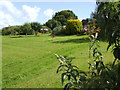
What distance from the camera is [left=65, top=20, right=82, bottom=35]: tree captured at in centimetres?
2881

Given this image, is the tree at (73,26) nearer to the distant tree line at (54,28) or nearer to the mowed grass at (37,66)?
the distant tree line at (54,28)

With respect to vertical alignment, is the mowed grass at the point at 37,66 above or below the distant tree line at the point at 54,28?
below

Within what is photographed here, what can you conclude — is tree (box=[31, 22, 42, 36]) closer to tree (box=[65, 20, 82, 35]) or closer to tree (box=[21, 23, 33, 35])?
tree (box=[21, 23, 33, 35])

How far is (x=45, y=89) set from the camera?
3189mm

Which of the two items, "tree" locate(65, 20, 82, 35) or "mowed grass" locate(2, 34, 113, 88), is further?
"tree" locate(65, 20, 82, 35)

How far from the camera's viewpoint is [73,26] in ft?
95.7

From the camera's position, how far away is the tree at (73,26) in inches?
1134

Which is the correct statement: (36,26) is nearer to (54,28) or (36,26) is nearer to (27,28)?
(27,28)

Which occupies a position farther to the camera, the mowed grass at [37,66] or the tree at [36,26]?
the tree at [36,26]

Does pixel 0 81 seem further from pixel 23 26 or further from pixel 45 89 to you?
pixel 23 26

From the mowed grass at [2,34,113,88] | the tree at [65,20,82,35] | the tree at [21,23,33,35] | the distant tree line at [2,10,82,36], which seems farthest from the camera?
the tree at [21,23,33,35]

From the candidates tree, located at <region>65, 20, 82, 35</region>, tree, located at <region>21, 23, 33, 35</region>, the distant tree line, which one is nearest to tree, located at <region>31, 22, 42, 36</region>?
the distant tree line

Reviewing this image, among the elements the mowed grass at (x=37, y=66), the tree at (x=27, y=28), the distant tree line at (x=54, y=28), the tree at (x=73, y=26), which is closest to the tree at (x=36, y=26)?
the distant tree line at (x=54, y=28)

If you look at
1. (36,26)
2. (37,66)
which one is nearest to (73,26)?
(36,26)
